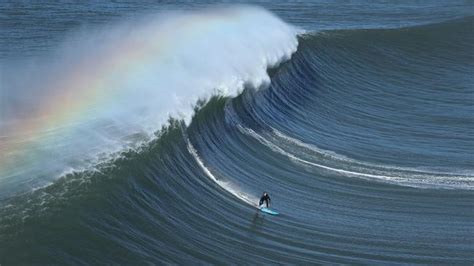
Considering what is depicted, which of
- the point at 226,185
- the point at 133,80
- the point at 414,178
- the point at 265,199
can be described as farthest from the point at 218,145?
the point at 414,178

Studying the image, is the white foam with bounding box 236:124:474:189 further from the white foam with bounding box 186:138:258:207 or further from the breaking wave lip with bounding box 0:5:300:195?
the breaking wave lip with bounding box 0:5:300:195

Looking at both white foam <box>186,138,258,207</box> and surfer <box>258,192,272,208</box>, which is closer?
surfer <box>258,192,272,208</box>

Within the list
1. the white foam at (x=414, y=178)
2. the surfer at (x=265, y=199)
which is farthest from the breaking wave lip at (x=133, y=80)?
the white foam at (x=414, y=178)

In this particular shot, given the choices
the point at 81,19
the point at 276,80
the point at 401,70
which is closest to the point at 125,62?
the point at 276,80

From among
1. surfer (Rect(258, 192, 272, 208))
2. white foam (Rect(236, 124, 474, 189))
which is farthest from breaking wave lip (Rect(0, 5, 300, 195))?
white foam (Rect(236, 124, 474, 189))

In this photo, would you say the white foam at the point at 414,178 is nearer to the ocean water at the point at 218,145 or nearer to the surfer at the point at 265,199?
the ocean water at the point at 218,145

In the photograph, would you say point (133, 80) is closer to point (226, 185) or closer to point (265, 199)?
point (226, 185)
